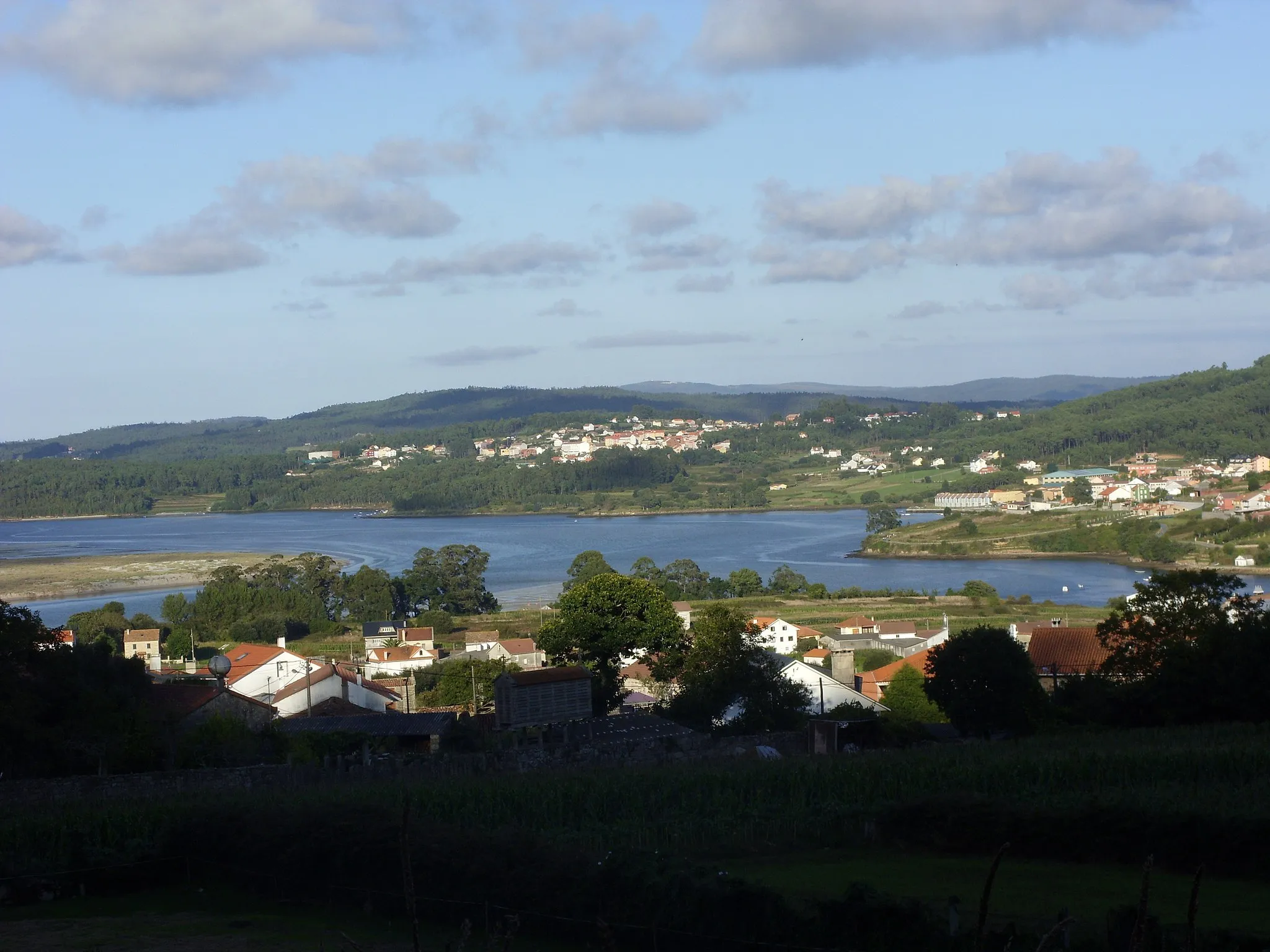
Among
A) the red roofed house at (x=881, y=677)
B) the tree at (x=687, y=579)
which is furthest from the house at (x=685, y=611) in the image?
the red roofed house at (x=881, y=677)

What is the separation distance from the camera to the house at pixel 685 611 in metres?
25.7

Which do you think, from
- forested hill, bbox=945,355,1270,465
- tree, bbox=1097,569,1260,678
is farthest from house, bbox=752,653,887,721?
forested hill, bbox=945,355,1270,465

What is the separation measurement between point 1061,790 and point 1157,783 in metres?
0.53

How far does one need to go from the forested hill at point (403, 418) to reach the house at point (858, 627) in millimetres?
114845

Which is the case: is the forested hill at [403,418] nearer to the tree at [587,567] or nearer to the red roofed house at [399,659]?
the tree at [587,567]

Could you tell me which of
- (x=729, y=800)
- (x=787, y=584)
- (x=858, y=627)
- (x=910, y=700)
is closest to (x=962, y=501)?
(x=787, y=584)

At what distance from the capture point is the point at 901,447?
10956cm

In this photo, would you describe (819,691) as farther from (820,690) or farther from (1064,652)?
(1064,652)

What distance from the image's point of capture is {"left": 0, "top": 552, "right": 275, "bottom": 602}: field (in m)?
39.6

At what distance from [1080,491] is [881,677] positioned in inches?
2129

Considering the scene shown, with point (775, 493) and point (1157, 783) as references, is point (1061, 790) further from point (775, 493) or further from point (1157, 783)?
point (775, 493)

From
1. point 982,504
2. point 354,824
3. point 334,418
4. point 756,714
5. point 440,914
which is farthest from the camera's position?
point 334,418

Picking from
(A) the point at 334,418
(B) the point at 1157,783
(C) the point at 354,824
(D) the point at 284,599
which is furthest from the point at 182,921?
(A) the point at 334,418

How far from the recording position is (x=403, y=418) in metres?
175
